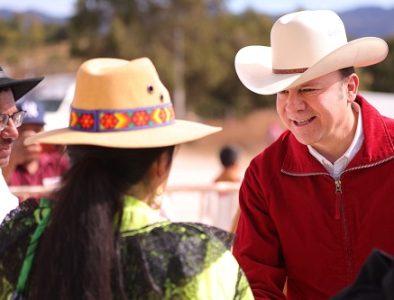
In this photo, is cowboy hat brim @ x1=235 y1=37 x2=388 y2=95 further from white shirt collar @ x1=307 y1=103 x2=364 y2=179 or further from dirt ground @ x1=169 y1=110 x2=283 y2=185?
dirt ground @ x1=169 y1=110 x2=283 y2=185

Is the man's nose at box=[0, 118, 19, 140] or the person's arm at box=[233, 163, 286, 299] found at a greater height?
the man's nose at box=[0, 118, 19, 140]

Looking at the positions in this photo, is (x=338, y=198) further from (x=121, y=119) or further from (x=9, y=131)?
(x=9, y=131)

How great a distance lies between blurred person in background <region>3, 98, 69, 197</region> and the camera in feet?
20.2

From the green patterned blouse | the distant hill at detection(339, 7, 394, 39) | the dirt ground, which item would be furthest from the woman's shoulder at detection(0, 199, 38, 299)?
the dirt ground

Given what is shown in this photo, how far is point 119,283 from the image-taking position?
6.20 ft

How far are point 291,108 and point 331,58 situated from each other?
23 centimetres

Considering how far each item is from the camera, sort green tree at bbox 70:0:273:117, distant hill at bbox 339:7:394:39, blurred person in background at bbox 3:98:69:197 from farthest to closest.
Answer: green tree at bbox 70:0:273:117 → distant hill at bbox 339:7:394:39 → blurred person in background at bbox 3:98:69:197

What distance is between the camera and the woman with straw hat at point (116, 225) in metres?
1.90

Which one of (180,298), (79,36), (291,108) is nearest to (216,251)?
(180,298)

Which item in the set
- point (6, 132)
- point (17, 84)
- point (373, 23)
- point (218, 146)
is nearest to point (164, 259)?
point (6, 132)

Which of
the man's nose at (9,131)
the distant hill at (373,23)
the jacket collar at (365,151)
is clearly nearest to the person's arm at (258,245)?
the jacket collar at (365,151)

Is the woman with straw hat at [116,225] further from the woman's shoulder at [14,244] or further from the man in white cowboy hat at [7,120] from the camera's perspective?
the man in white cowboy hat at [7,120]

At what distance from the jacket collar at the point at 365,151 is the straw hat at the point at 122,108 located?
1.02 metres

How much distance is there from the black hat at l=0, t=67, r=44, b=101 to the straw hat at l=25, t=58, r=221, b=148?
1.31m
